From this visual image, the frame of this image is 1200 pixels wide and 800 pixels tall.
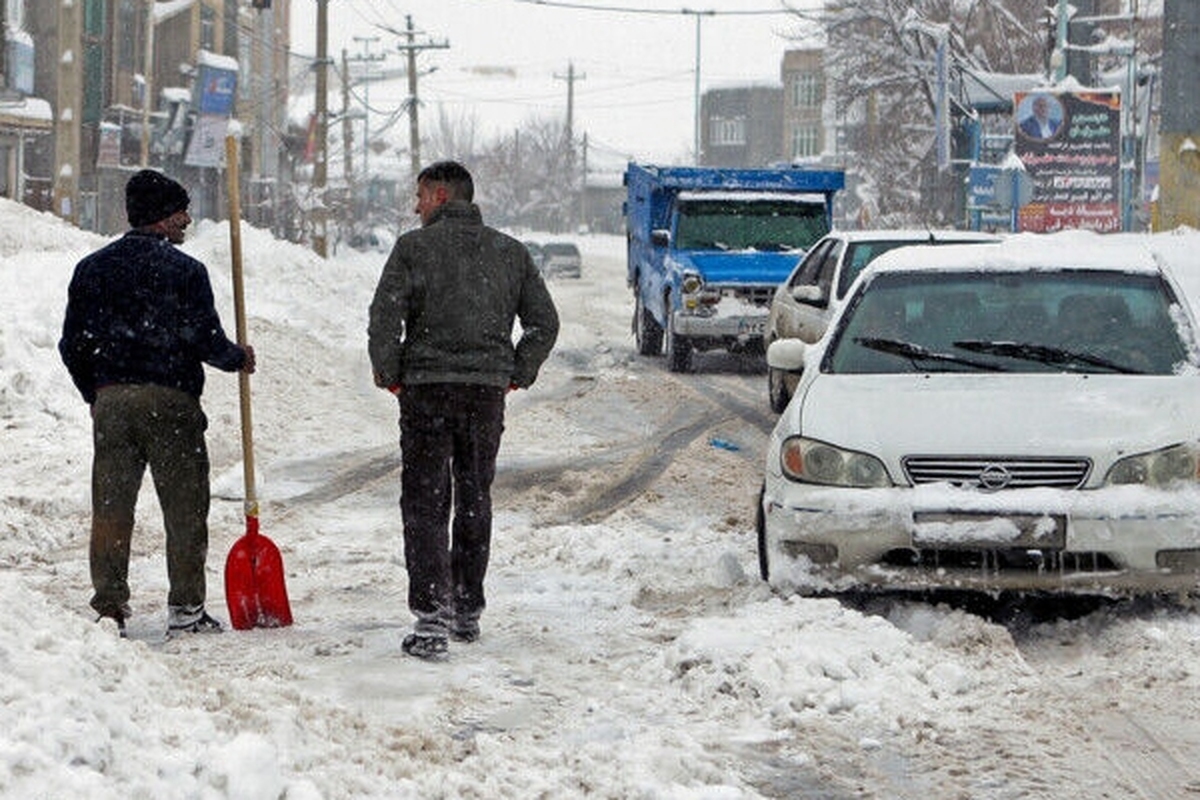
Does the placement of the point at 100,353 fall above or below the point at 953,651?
above

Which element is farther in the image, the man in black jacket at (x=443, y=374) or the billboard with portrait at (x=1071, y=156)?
the billboard with portrait at (x=1071, y=156)

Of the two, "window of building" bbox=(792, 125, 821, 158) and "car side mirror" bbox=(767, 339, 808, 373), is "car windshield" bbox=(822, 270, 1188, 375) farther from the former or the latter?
"window of building" bbox=(792, 125, 821, 158)

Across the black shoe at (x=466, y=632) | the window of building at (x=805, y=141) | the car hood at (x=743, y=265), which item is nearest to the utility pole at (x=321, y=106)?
the car hood at (x=743, y=265)

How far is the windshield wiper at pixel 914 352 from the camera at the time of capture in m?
7.61

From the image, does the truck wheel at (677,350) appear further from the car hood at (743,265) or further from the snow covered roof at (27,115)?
the snow covered roof at (27,115)

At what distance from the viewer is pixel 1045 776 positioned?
204 inches

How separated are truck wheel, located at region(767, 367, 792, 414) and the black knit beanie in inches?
349

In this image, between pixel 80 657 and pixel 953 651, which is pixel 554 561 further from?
pixel 80 657

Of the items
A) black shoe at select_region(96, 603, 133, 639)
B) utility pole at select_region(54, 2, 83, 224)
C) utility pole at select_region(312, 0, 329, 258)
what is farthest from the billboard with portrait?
black shoe at select_region(96, 603, 133, 639)

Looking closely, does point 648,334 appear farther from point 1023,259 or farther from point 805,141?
point 805,141

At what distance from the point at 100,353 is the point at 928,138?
49.2 metres

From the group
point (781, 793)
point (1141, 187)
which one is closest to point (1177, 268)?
point (781, 793)

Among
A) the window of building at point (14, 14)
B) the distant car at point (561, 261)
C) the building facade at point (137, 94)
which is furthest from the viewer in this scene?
the distant car at point (561, 261)

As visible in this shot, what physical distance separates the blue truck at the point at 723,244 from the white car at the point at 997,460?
12482 millimetres
